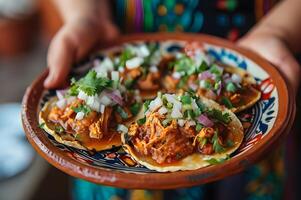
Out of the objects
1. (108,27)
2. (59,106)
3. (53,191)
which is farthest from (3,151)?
(59,106)

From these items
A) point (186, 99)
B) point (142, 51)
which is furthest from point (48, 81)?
point (186, 99)

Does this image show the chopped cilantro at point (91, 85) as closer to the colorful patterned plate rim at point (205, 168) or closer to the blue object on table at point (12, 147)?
the colorful patterned plate rim at point (205, 168)

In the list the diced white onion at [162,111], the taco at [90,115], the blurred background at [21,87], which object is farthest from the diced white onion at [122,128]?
the blurred background at [21,87]

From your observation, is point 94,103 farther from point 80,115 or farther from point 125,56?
point 125,56

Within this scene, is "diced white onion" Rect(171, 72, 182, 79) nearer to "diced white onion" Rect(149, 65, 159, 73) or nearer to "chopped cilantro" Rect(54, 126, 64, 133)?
"diced white onion" Rect(149, 65, 159, 73)

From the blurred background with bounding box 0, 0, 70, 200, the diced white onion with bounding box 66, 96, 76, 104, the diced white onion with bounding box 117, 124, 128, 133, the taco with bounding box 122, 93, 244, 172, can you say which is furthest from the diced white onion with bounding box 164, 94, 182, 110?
the blurred background with bounding box 0, 0, 70, 200

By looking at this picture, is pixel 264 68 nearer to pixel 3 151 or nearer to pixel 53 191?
pixel 53 191

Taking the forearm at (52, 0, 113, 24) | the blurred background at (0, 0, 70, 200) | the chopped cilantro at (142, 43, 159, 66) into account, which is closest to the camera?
the chopped cilantro at (142, 43, 159, 66)

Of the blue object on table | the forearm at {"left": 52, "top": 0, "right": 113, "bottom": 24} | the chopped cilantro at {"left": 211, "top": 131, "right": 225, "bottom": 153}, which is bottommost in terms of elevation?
the blue object on table
